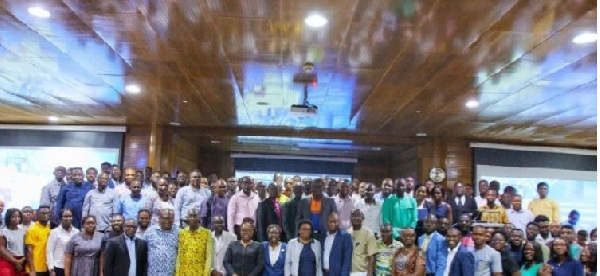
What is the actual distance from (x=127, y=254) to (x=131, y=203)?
1133mm

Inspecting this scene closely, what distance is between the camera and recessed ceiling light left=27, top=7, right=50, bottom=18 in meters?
5.56

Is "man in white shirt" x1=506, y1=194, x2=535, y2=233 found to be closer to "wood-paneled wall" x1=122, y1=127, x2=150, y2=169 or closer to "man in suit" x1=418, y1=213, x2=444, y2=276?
"man in suit" x1=418, y1=213, x2=444, y2=276

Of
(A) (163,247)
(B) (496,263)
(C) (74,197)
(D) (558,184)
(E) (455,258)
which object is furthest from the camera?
(D) (558,184)

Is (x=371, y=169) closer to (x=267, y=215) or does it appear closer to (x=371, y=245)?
(x=267, y=215)

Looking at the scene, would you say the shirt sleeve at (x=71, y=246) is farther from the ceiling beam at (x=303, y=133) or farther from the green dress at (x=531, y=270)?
the ceiling beam at (x=303, y=133)

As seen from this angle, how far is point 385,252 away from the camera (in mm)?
7156

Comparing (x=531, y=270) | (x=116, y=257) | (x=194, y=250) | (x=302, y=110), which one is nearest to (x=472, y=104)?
(x=302, y=110)

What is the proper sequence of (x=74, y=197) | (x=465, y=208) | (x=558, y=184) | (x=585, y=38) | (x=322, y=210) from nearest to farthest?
(x=585, y=38)
(x=322, y=210)
(x=74, y=197)
(x=465, y=208)
(x=558, y=184)

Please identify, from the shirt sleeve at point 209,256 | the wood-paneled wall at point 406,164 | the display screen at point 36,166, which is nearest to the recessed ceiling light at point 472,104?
the wood-paneled wall at point 406,164

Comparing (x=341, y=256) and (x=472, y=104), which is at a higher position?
(x=472, y=104)

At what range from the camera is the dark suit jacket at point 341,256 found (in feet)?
23.3

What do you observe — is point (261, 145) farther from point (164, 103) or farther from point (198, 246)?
point (198, 246)

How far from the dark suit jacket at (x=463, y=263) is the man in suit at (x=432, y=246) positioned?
246 mm

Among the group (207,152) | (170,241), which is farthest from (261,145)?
(170,241)
